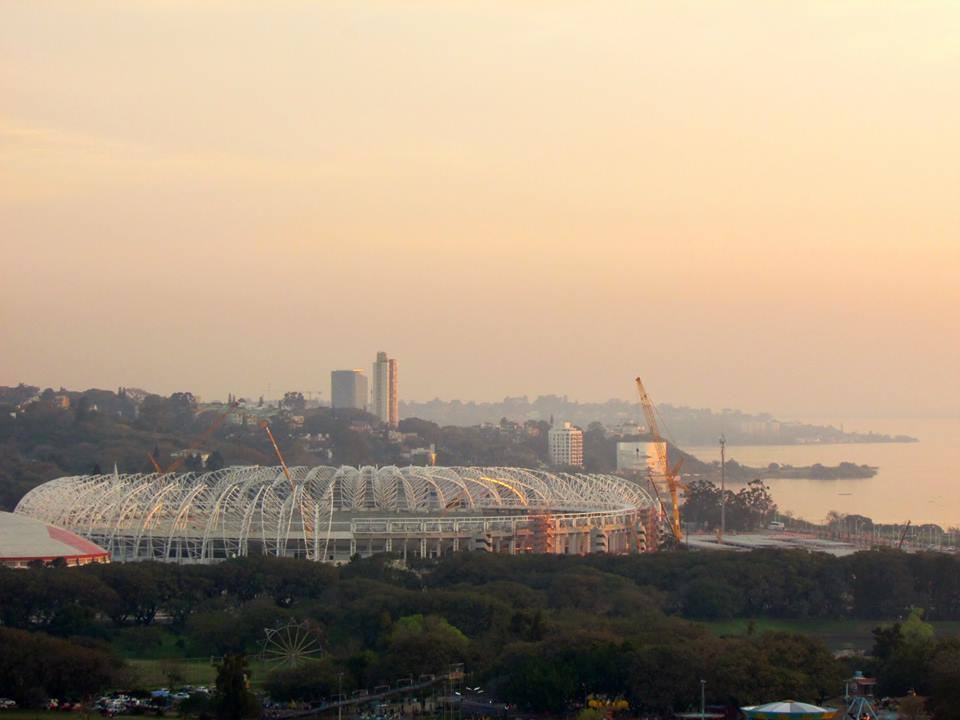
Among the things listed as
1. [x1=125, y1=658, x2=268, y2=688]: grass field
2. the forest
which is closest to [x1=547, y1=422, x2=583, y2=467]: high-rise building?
the forest

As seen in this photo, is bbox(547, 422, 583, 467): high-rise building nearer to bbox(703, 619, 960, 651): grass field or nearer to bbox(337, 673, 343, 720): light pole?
bbox(703, 619, 960, 651): grass field

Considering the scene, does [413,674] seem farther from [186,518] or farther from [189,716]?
[186,518]

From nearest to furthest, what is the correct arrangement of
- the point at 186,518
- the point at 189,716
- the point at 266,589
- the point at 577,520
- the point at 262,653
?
the point at 189,716 < the point at 262,653 < the point at 266,589 < the point at 186,518 < the point at 577,520

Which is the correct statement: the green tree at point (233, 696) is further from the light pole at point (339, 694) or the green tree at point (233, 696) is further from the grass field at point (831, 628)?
the grass field at point (831, 628)

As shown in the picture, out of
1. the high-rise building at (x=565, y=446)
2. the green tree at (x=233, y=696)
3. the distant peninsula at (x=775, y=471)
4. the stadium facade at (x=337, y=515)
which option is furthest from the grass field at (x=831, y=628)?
the distant peninsula at (x=775, y=471)

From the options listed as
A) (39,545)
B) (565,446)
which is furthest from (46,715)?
(565,446)

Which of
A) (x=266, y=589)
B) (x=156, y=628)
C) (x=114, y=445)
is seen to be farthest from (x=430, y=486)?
(x=114, y=445)
